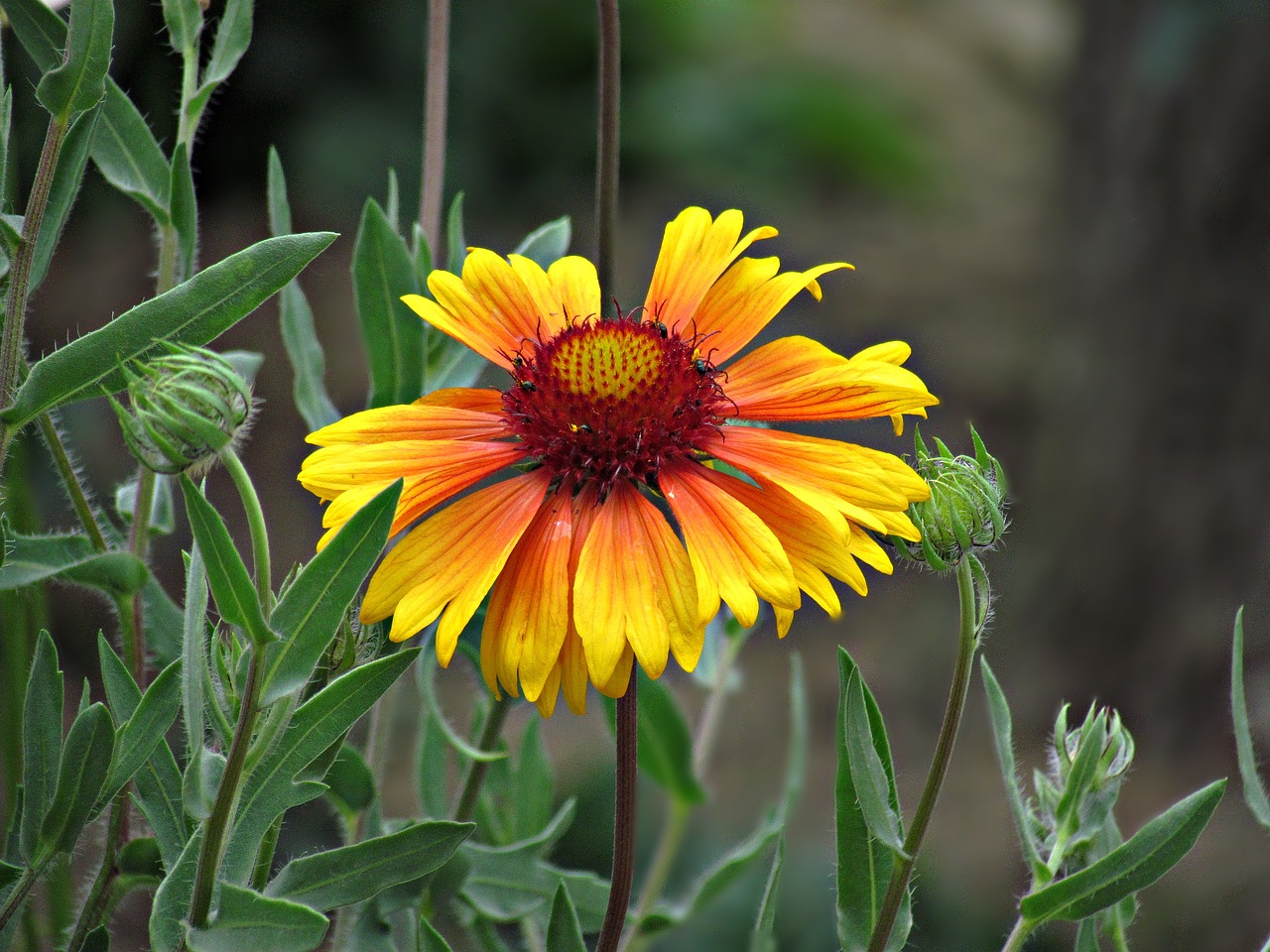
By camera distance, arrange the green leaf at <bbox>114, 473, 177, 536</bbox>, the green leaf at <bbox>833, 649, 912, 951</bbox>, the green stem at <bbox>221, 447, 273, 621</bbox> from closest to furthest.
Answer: the green stem at <bbox>221, 447, 273, 621</bbox>, the green leaf at <bbox>833, 649, 912, 951</bbox>, the green leaf at <bbox>114, 473, 177, 536</bbox>

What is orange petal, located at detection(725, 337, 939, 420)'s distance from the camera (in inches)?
17.9

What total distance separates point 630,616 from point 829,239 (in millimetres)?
2862

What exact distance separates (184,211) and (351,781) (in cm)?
25

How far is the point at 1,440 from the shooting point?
0.43 m

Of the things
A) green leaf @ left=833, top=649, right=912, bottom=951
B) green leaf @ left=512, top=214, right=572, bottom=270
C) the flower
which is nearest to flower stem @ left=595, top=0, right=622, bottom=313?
the flower

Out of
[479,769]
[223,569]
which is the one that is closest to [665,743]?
[479,769]

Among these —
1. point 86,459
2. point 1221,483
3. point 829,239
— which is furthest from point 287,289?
point 829,239

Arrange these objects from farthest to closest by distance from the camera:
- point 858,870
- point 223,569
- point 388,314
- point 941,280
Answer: point 941,280
point 388,314
point 858,870
point 223,569

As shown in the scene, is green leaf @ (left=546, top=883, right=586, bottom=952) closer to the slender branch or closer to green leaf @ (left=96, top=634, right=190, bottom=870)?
green leaf @ (left=96, top=634, right=190, bottom=870)

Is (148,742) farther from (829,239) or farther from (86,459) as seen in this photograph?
(829,239)

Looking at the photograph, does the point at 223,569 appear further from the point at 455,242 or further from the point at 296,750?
the point at 455,242

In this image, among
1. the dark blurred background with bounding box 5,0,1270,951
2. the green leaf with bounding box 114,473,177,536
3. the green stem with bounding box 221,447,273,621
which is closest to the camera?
the green stem with bounding box 221,447,273,621

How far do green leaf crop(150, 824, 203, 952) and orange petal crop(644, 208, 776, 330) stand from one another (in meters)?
0.28

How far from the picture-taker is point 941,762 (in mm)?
423
